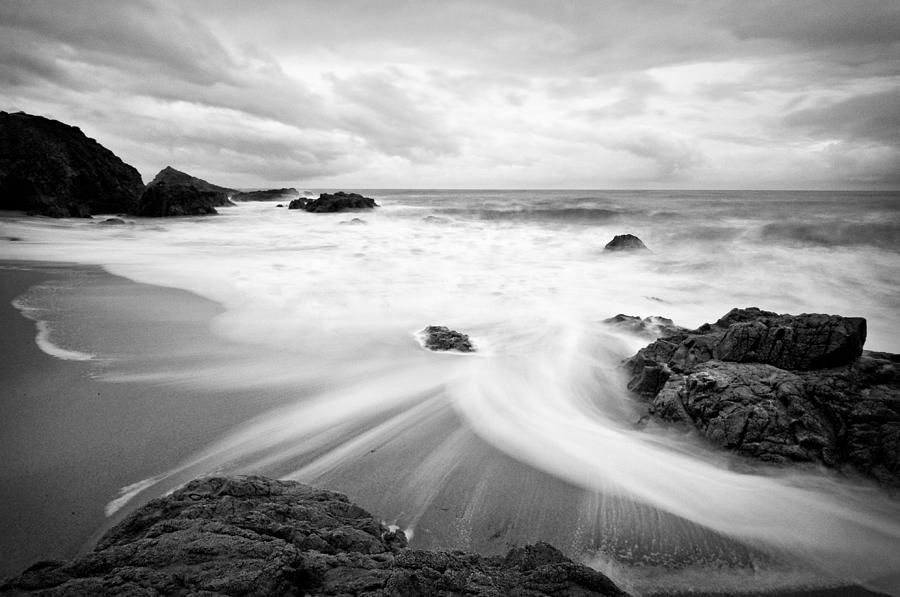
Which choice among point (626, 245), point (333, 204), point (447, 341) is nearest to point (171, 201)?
point (333, 204)

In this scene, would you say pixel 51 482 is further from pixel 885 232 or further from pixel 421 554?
pixel 885 232

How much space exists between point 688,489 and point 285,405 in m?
3.94

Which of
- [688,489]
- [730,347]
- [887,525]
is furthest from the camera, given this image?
[730,347]

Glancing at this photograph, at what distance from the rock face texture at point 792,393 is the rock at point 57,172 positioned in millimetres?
27600

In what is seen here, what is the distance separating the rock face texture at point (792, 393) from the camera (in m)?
3.63

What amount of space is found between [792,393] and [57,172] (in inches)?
1264

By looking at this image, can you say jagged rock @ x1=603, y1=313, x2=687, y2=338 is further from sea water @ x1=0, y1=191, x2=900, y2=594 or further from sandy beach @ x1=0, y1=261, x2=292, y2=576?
sandy beach @ x1=0, y1=261, x2=292, y2=576

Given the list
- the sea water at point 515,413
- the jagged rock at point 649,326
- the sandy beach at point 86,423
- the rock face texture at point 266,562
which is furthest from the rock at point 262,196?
the rock face texture at point 266,562

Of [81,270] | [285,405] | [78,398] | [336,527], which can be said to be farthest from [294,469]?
[81,270]

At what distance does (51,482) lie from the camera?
320 cm

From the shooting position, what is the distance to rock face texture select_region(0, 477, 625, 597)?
1683 mm

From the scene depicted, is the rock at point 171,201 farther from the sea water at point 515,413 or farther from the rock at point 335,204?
the sea water at point 515,413

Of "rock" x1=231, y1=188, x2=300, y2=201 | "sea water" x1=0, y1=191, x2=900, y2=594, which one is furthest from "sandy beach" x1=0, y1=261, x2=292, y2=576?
"rock" x1=231, y1=188, x2=300, y2=201

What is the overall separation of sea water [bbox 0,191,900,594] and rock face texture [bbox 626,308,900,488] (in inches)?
8.1
